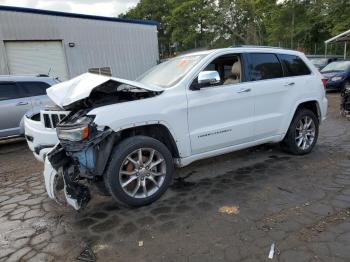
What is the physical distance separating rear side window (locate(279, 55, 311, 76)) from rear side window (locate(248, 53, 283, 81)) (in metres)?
0.15

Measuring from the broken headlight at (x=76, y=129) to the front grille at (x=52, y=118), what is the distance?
1.91 feet

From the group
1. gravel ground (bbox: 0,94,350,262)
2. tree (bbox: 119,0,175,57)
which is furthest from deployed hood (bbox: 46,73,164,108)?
tree (bbox: 119,0,175,57)

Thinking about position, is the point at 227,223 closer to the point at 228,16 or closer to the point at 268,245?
the point at 268,245

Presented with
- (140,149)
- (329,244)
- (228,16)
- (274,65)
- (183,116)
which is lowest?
(329,244)

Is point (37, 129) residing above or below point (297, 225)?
above

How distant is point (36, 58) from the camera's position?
1592cm

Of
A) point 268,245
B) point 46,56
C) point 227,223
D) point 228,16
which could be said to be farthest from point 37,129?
point 228,16

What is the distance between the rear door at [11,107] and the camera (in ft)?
26.6

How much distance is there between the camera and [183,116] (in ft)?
14.5


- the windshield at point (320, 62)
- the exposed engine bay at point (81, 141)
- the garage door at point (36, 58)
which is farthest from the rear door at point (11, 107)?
the windshield at point (320, 62)

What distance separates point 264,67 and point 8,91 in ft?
20.2

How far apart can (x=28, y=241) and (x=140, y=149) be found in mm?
1543

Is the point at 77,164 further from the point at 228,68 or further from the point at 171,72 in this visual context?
the point at 228,68

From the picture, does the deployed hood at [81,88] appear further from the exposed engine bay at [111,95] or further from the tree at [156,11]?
the tree at [156,11]
